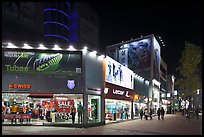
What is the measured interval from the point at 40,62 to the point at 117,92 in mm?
10724

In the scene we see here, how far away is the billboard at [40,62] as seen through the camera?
23094 millimetres

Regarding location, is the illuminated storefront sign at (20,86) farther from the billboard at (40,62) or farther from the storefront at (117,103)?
the storefront at (117,103)

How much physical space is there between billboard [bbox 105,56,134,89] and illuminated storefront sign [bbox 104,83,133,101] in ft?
1.52

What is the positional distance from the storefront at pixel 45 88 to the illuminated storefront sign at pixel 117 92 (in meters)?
3.57

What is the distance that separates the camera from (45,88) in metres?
23.7

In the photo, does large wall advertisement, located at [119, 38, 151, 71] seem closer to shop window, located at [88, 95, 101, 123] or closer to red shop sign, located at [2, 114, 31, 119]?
shop window, located at [88, 95, 101, 123]

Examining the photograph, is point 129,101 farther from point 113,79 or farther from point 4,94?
point 4,94

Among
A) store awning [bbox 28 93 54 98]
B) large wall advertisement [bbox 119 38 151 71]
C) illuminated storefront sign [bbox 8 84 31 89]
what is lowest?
store awning [bbox 28 93 54 98]

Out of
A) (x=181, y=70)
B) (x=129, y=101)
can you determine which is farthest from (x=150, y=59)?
(x=129, y=101)

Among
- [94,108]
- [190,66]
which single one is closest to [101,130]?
[94,108]

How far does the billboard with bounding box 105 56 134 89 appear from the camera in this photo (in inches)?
1108

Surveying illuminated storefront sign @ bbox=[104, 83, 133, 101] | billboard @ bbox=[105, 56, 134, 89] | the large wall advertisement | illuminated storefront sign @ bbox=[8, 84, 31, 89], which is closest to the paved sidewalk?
illuminated storefront sign @ bbox=[8, 84, 31, 89]

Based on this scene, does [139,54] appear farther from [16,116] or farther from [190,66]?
[16,116]

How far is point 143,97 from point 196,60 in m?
11.0
